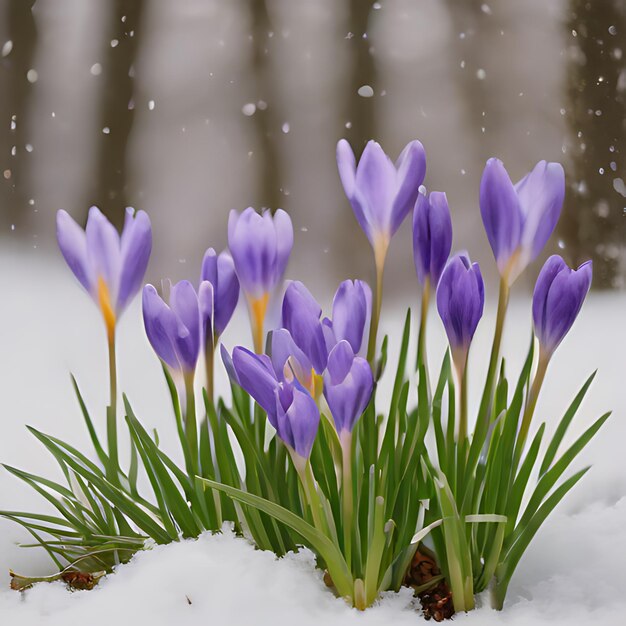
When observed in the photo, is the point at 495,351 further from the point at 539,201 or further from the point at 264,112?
the point at 264,112

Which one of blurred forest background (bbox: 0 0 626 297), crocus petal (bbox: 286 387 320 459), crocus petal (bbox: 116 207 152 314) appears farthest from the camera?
blurred forest background (bbox: 0 0 626 297)

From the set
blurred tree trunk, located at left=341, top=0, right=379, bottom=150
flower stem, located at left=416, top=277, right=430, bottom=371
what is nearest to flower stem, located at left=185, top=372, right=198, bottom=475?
flower stem, located at left=416, top=277, right=430, bottom=371

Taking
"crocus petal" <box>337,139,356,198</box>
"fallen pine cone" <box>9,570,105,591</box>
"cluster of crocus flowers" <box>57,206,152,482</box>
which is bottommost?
"fallen pine cone" <box>9,570,105,591</box>

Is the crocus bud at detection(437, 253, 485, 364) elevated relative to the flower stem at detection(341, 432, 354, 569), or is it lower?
elevated

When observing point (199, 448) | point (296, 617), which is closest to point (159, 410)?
point (199, 448)

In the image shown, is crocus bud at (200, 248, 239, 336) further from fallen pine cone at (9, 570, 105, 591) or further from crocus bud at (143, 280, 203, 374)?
fallen pine cone at (9, 570, 105, 591)

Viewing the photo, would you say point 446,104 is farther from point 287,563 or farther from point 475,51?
point 287,563

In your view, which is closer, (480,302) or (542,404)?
(480,302)

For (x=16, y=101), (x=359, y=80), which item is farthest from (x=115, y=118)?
(x=359, y=80)
